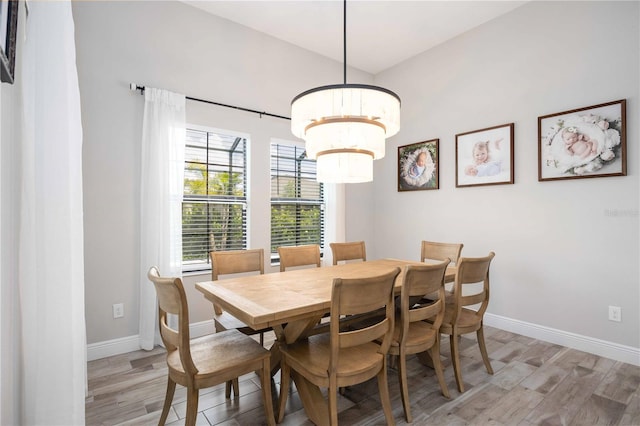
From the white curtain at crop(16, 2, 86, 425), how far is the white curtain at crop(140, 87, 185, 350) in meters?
1.32

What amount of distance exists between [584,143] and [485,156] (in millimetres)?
833

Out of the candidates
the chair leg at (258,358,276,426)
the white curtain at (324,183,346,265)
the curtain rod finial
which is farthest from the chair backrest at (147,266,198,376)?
the white curtain at (324,183,346,265)

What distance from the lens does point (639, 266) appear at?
2459 millimetres

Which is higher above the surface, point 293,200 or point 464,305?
point 293,200

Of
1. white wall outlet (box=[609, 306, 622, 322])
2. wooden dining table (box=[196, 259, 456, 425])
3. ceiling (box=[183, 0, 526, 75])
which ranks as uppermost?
ceiling (box=[183, 0, 526, 75])

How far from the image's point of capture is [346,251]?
321 centimetres

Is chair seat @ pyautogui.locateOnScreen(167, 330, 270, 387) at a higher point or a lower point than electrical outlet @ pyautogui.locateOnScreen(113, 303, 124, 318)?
higher

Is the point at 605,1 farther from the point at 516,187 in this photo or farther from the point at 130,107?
the point at 130,107

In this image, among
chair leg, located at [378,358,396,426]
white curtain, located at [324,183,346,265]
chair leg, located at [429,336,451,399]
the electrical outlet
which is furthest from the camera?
white curtain, located at [324,183,346,265]

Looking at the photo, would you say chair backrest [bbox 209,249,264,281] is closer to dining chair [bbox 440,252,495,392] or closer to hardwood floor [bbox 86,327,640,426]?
hardwood floor [bbox 86,327,640,426]

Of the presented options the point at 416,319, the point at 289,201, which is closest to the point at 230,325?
the point at 416,319

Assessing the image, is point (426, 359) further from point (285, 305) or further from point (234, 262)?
point (234, 262)

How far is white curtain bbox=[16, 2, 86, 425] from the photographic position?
1.37 m

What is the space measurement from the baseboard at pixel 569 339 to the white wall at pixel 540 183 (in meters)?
0.05
